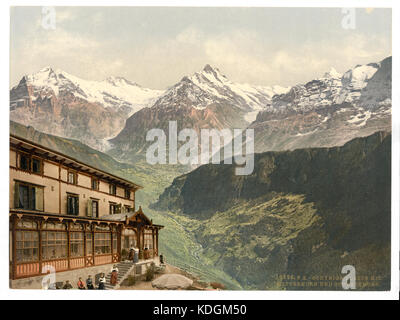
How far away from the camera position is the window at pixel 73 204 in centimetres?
1444

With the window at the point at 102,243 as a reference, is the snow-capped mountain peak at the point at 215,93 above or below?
above

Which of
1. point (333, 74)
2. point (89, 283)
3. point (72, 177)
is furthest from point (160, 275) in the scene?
point (333, 74)

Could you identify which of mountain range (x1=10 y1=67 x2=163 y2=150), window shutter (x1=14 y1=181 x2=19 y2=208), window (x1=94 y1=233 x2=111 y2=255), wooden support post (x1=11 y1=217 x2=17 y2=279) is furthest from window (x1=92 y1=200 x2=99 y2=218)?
wooden support post (x1=11 y1=217 x2=17 y2=279)

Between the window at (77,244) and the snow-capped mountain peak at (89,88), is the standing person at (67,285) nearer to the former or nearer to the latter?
the window at (77,244)

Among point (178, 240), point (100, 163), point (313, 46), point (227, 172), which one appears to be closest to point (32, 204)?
point (100, 163)

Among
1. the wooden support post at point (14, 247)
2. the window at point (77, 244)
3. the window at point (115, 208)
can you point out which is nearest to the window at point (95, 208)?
the window at point (115, 208)

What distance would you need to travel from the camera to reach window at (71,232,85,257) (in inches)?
545

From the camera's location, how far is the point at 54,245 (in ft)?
43.0

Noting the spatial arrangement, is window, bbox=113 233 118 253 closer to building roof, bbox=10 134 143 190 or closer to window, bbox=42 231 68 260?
window, bbox=42 231 68 260

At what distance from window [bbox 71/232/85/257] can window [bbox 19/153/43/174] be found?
105 inches

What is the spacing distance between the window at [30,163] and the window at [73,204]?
5.38 ft

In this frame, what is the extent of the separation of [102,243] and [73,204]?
1.92 metres

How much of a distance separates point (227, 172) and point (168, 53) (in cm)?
575
